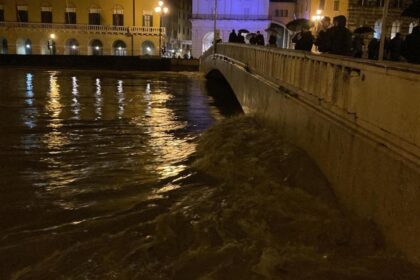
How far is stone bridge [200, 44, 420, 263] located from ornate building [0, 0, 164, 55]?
2094 inches

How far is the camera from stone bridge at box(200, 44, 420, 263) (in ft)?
18.1

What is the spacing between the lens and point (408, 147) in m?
5.57

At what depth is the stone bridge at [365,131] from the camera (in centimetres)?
552

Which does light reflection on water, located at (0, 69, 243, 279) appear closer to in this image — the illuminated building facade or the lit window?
the illuminated building facade

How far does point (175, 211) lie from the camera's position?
823 cm

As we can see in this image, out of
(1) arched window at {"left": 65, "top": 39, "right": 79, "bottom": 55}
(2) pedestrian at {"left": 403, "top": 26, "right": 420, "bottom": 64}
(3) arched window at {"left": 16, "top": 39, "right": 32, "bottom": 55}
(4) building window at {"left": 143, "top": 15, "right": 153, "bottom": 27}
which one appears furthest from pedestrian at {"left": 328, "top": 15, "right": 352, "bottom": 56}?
(3) arched window at {"left": 16, "top": 39, "right": 32, "bottom": 55}

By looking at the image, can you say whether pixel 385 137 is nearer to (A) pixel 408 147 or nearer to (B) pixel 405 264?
(A) pixel 408 147

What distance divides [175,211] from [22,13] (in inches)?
2353

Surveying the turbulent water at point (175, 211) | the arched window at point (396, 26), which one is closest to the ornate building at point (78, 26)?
the arched window at point (396, 26)

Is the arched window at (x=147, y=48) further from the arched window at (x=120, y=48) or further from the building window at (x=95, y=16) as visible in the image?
the building window at (x=95, y=16)

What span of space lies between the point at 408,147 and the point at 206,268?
2.68 metres

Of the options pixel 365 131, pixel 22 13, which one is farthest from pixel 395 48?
pixel 22 13

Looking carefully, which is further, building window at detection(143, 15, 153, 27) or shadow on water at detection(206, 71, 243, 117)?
building window at detection(143, 15, 153, 27)

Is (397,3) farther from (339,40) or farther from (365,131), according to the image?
(365,131)
